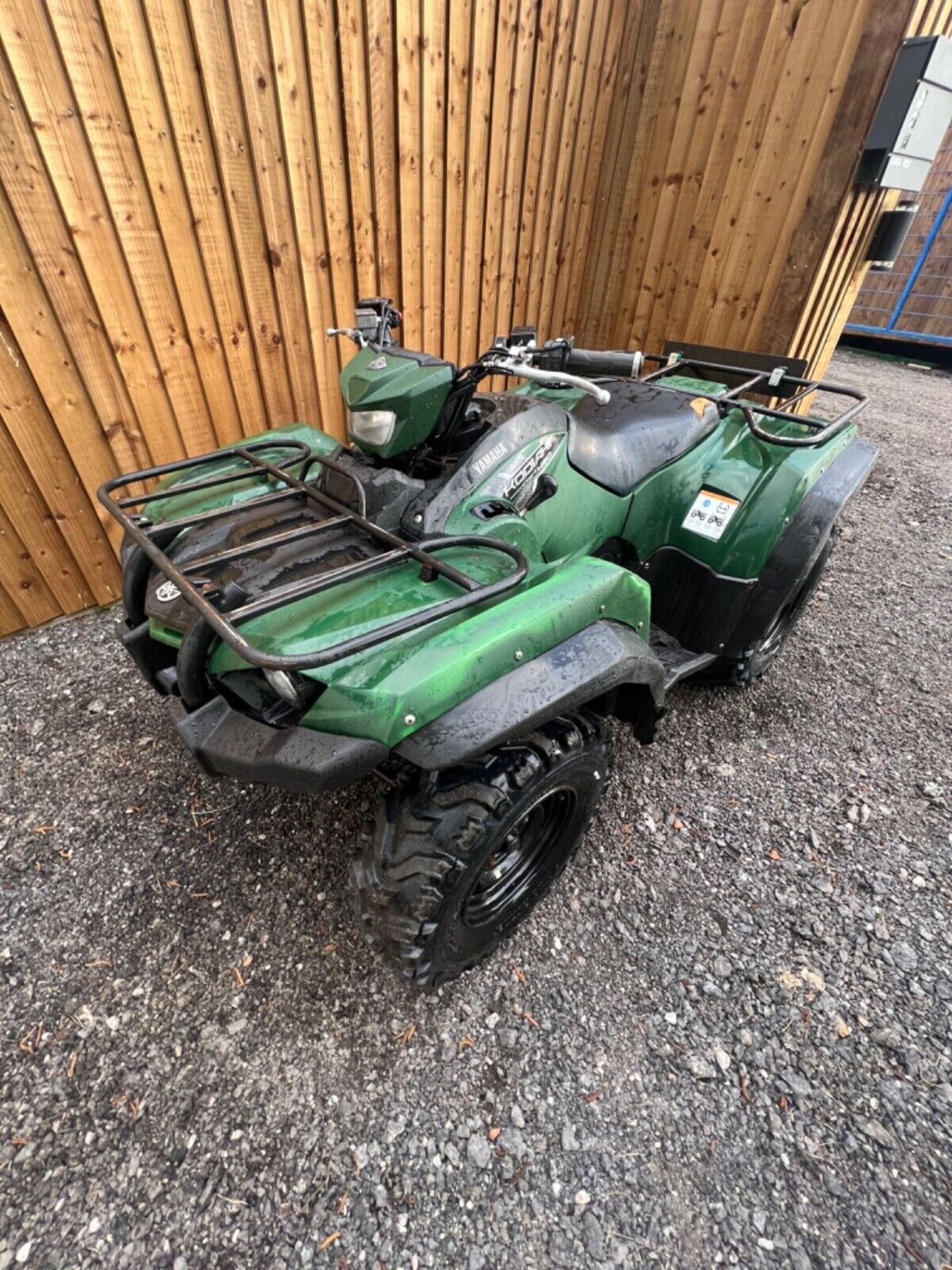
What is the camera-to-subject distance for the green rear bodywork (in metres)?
1.21

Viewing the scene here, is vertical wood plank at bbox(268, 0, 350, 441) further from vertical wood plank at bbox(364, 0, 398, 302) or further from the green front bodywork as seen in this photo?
the green front bodywork

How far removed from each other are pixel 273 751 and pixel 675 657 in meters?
1.64

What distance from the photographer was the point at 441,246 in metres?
3.56

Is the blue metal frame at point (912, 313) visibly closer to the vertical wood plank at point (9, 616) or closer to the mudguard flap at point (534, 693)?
the mudguard flap at point (534, 693)

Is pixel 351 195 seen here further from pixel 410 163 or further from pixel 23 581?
pixel 23 581

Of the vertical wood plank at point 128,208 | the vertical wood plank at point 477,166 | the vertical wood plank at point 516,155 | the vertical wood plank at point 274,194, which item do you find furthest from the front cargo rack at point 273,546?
the vertical wood plank at point 516,155

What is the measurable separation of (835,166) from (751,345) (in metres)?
0.94

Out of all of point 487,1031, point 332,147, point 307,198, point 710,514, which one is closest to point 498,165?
point 332,147

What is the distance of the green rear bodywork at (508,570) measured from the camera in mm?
1211

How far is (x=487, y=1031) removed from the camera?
64.8 inches

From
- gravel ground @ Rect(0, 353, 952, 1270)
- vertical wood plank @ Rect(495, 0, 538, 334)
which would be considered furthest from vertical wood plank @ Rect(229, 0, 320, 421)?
gravel ground @ Rect(0, 353, 952, 1270)

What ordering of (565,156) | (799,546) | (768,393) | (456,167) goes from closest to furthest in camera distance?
(799,546)
(768,393)
(456,167)
(565,156)

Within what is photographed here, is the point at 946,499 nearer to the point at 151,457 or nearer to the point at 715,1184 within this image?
the point at 715,1184

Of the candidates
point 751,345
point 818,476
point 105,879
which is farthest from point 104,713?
point 751,345
